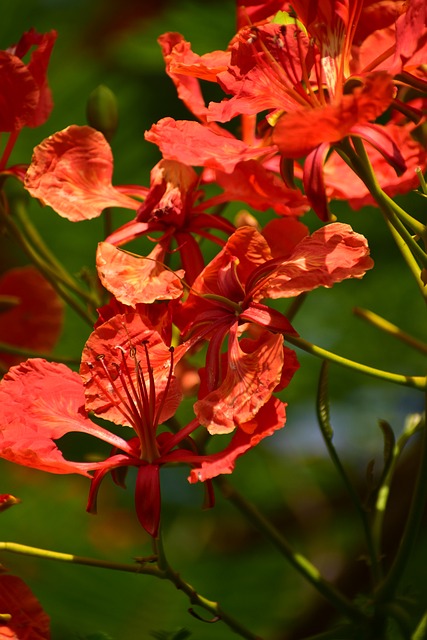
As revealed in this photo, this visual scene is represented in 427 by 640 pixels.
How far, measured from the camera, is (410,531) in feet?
3.18

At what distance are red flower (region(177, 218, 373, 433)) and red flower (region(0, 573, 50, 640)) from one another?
255 mm

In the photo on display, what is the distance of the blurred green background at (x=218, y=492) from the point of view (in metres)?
1.54

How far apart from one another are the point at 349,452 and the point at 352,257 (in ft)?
2.74

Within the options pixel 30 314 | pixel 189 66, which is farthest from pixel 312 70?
pixel 30 314

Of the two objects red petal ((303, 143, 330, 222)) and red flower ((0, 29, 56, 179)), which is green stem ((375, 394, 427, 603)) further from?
red flower ((0, 29, 56, 179))

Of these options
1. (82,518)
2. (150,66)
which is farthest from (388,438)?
(150,66)

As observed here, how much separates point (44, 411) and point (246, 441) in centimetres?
20

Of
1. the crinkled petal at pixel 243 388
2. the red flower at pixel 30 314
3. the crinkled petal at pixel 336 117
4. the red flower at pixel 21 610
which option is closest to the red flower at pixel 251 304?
the crinkled petal at pixel 243 388

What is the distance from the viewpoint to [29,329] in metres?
1.38

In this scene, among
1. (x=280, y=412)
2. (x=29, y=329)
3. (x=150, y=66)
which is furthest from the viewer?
(x=150, y=66)

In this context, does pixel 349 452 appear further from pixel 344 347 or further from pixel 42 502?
pixel 42 502

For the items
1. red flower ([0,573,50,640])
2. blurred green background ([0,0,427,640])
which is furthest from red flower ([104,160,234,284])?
blurred green background ([0,0,427,640])

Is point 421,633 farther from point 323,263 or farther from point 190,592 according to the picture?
point 323,263

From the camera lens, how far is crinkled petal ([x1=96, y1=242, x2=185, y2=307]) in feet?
3.06
